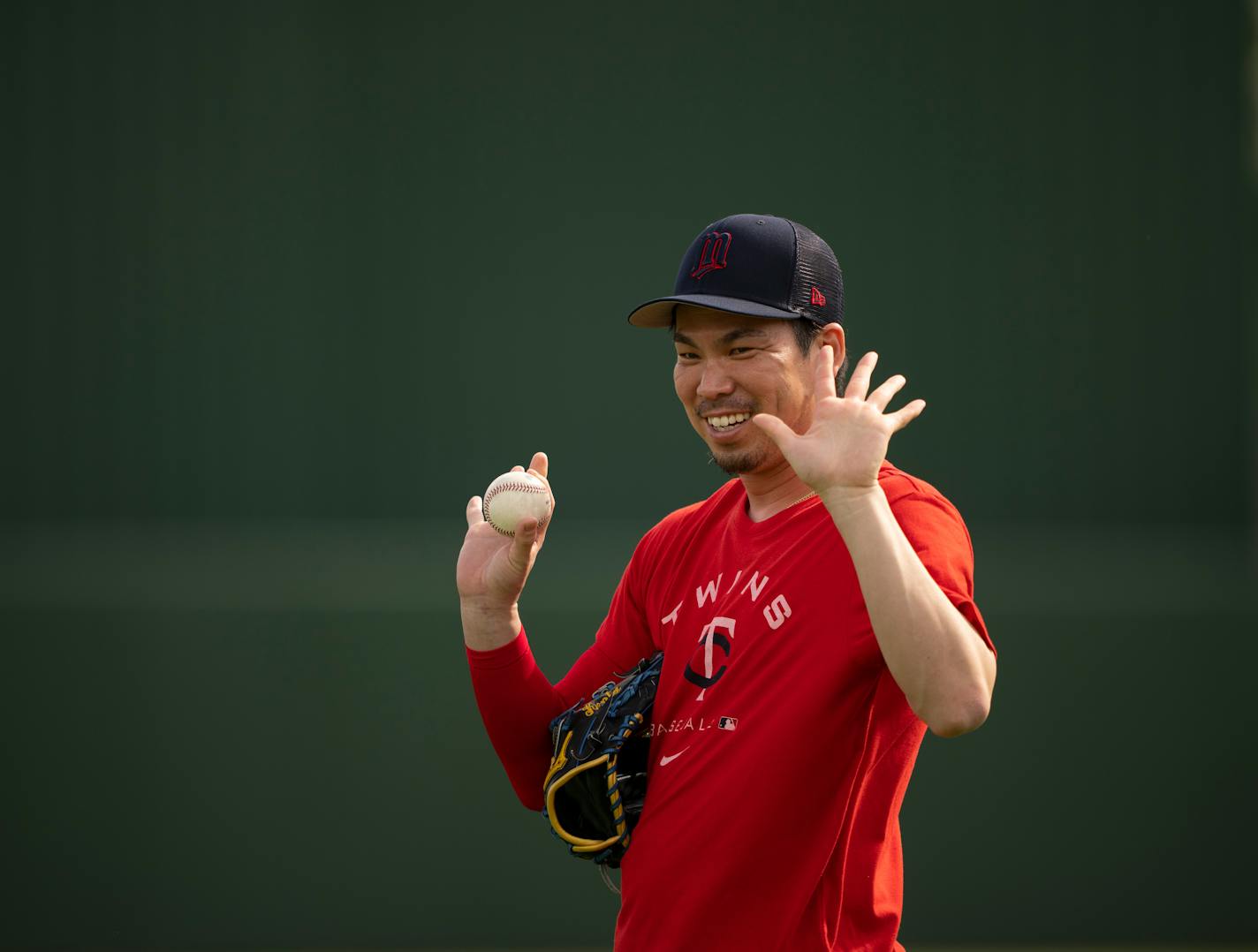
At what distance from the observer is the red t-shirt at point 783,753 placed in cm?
199

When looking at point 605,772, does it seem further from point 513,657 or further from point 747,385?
point 747,385

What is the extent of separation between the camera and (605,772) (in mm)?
2240

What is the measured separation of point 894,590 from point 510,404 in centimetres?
381

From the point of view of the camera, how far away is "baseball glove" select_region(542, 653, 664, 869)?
2252 mm

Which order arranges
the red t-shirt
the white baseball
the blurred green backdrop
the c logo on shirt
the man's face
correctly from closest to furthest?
the red t-shirt
the c logo on shirt
the man's face
the white baseball
the blurred green backdrop

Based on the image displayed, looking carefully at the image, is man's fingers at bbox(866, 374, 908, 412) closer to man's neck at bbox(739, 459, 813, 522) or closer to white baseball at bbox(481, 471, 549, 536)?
man's neck at bbox(739, 459, 813, 522)

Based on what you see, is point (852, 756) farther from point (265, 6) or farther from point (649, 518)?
point (265, 6)

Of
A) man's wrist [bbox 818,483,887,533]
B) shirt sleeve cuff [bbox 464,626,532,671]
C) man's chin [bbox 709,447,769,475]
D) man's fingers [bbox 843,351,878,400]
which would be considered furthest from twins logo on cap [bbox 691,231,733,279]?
shirt sleeve cuff [bbox 464,626,532,671]

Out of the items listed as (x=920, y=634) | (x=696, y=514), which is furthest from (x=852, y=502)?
(x=696, y=514)

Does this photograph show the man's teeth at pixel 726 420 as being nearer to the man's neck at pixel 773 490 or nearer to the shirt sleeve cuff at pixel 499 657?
the man's neck at pixel 773 490

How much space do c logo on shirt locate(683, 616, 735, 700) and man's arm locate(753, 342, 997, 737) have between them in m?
0.41

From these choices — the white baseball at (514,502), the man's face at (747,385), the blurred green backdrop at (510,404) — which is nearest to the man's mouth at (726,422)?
the man's face at (747,385)

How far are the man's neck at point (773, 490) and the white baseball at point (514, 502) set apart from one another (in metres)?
0.41

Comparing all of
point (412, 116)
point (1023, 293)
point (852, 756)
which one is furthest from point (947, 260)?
point (852, 756)
